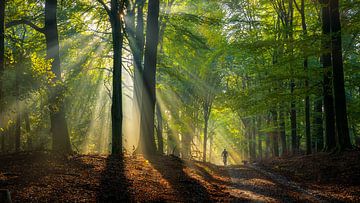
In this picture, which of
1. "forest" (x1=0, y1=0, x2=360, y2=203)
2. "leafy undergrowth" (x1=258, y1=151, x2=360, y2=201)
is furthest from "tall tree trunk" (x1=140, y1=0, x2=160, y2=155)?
"leafy undergrowth" (x1=258, y1=151, x2=360, y2=201)

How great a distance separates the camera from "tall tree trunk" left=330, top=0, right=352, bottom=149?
1337 centimetres

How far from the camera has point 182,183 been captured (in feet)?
30.7

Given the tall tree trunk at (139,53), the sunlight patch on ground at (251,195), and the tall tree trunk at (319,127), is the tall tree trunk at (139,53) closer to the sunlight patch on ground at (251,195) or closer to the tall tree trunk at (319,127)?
the sunlight patch on ground at (251,195)

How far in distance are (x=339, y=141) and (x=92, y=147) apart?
29.0 metres

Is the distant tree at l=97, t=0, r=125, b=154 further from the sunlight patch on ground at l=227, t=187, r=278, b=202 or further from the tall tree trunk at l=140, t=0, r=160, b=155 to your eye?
the sunlight patch on ground at l=227, t=187, r=278, b=202

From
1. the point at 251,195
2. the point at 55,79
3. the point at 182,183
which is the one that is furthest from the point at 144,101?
the point at 251,195

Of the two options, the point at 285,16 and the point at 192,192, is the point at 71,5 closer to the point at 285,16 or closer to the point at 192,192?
the point at 192,192

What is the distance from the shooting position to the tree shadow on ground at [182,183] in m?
7.78

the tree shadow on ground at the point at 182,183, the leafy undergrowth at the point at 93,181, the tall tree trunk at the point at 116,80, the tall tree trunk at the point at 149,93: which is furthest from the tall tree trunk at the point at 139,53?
the leafy undergrowth at the point at 93,181

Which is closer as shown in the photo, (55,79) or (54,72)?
(55,79)

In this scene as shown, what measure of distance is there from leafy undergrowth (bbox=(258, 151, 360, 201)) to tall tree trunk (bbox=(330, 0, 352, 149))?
2.54ft

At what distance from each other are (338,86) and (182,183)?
8523 millimetres

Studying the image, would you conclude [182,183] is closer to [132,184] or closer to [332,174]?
[132,184]

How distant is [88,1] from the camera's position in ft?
49.6
